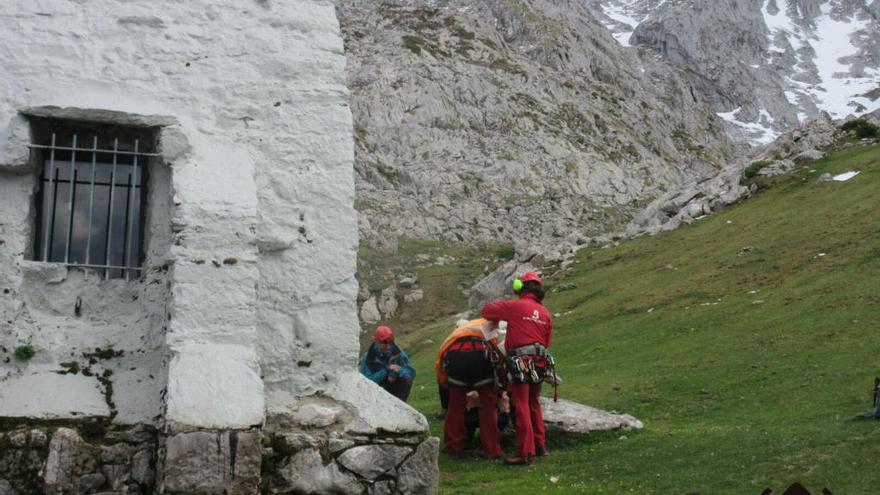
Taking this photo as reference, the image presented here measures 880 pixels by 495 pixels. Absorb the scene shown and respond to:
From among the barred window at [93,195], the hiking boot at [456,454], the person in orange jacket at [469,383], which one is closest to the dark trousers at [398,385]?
the person in orange jacket at [469,383]

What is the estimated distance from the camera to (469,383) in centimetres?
1109

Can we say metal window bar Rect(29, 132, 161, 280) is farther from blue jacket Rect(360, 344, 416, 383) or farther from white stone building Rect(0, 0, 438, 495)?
blue jacket Rect(360, 344, 416, 383)

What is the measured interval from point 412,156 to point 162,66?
83.5 meters

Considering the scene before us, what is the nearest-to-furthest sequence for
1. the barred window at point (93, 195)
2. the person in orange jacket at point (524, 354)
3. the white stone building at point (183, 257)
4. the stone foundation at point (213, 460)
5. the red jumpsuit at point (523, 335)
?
the stone foundation at point (213, 460) < the white stone building at point (183, 257) < the barred window at point (93, 195) < the person in orange jacket at point (524, 354) < the red jumpsuit at point (523, 335)

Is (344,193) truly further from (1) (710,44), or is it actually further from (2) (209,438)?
(1) (710,44)

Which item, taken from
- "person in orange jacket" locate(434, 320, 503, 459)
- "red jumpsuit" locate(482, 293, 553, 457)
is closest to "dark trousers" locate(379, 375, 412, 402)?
"person in orange jacket" locate(434, 320, 503, 459)

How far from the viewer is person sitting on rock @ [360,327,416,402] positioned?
41.8 feet

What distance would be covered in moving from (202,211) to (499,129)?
9343cm

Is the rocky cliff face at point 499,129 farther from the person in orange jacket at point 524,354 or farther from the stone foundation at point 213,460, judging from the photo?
the stone foundation at point 213,460

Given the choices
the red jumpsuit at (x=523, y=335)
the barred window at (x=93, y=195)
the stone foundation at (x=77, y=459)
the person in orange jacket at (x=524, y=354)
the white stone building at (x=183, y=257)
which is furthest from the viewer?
the red jumpsuit at (x=523, y=335)

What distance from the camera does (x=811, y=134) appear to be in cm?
4434

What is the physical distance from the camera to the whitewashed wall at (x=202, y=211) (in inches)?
303

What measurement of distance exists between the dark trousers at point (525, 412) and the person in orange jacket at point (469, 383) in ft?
1.15

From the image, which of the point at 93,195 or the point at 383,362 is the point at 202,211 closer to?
the point at 93,195
